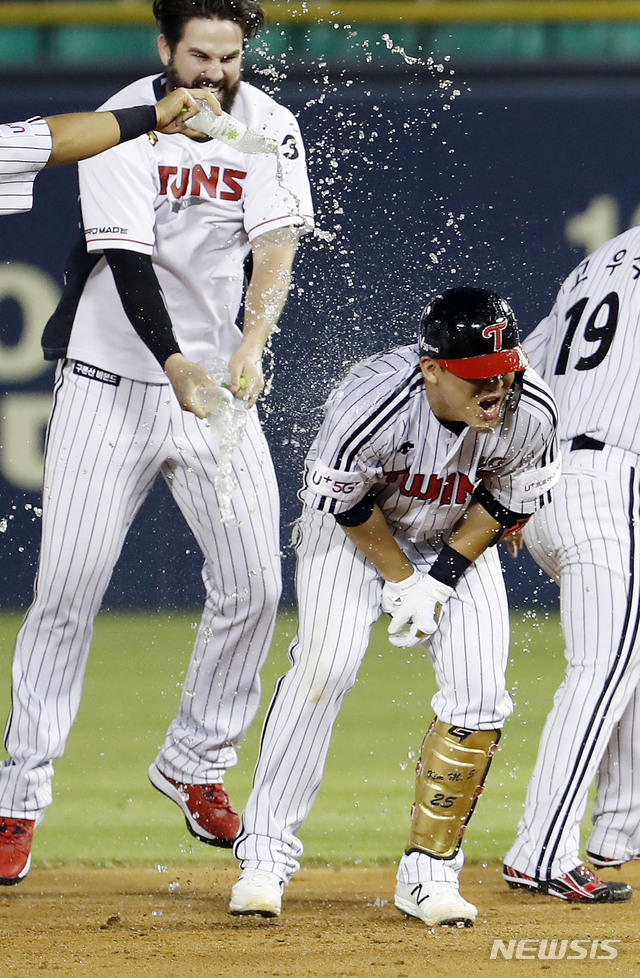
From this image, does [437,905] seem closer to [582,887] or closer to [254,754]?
[582,887]

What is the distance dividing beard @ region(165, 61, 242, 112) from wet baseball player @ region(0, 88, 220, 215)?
494 mm

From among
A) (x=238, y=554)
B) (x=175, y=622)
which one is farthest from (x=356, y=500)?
(x=175, y=622)

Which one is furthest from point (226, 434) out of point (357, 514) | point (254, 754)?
point (254, 754)

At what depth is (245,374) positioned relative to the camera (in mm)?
2787

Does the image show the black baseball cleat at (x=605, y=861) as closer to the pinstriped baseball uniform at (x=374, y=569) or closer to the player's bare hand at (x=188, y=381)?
the pinstriped baseball uniform at (x=374, y=569)

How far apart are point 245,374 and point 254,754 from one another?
1.74m

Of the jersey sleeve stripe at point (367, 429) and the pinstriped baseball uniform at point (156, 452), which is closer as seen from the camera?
the jersey sleeve stripe at point (367, 429)

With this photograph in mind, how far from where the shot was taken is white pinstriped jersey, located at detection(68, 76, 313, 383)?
2.93 m

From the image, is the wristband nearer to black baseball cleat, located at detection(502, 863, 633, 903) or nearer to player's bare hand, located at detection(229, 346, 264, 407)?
player's bare hand, located at detection(229, 346, 264, 407)

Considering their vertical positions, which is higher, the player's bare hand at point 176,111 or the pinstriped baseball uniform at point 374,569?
the player's bare hand at point 176,111

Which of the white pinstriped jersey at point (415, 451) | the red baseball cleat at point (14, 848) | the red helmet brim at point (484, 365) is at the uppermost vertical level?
the red helmet brim at point (484, 365)

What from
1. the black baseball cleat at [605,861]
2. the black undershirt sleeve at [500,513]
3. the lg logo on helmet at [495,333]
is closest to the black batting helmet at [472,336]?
the lg logo on helmet at [495,333]

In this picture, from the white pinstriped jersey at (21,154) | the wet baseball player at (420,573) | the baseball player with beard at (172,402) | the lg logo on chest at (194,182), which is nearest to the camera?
the white pinstriped jersey at (21,154)

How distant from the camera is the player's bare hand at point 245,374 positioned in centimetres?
278
